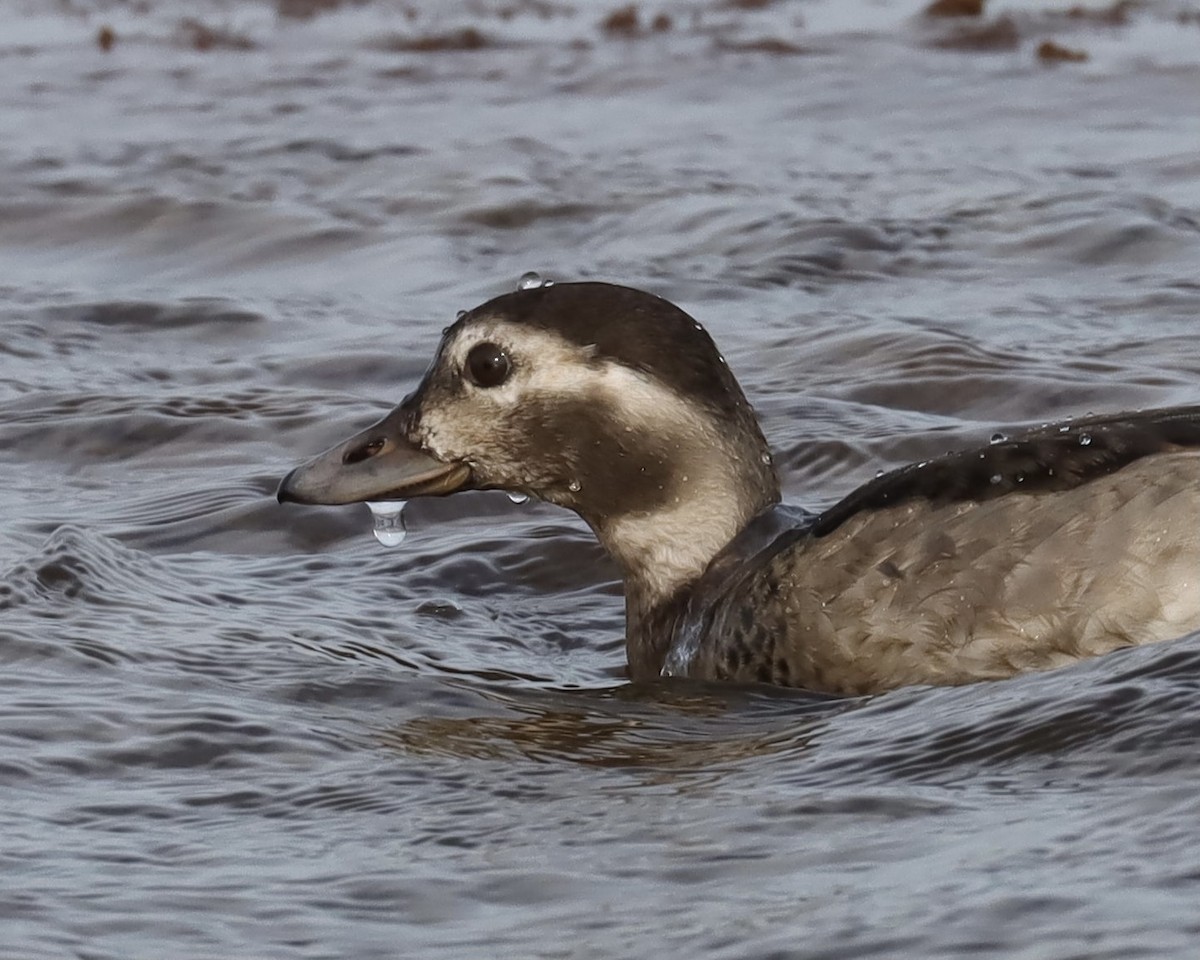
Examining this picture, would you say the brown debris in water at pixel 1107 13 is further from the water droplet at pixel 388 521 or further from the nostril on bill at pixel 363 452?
the nostril on bill at pixel 363 452

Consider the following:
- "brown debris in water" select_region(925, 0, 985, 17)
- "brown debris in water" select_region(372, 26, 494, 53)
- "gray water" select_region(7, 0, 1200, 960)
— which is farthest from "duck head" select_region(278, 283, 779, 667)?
"brown debris in water" select_region(925, 0, 985, 17)

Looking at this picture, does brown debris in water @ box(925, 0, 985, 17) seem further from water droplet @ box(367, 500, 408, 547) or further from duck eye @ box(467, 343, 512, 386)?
duck eye @ box(467, 343, 512, 386)

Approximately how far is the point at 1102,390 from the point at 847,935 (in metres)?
4.54

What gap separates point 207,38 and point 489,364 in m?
10.4

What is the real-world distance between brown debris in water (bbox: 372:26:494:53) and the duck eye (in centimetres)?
959

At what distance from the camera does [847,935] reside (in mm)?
3766

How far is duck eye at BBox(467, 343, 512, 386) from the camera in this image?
6020 mm

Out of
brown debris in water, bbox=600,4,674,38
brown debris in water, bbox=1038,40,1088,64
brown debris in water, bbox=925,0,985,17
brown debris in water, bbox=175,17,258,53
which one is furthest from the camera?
brown debris in water, bbox=175,17,258,53

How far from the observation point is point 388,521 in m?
6.42

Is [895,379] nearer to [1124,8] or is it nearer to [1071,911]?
[1071,911]

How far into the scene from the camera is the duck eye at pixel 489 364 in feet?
19.7

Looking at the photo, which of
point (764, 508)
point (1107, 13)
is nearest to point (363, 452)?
point (764, 508)

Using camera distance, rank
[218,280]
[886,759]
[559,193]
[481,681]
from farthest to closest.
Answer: [559,193] < [218,280] < [481,681] < [886,759]

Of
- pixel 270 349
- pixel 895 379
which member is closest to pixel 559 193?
pixel 270 349
